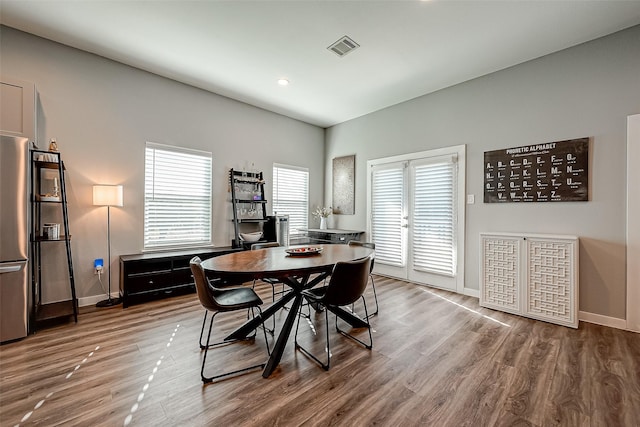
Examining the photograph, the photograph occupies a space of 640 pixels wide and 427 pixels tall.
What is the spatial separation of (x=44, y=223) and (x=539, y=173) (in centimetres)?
602

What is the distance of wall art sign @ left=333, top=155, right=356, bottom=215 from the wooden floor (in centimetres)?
316

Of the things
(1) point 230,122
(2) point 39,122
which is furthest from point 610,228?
(2) point 39,122

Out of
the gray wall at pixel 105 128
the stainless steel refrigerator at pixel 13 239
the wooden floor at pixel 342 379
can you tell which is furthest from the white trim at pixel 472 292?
the stainless steel refrigerator at pixel 13 239

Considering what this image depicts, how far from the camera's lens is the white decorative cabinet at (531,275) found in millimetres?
2943

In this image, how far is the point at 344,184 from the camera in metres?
5.85

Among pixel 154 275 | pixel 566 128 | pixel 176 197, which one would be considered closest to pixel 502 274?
pixel 566 128

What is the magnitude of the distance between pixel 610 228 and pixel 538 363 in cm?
187

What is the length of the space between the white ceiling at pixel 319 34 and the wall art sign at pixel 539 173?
118 centimetres

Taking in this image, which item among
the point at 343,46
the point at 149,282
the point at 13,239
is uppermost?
the point at 343,46

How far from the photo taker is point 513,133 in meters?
3.58

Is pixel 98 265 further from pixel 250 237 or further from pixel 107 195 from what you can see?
pixel 250 237

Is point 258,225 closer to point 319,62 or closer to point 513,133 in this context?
point 319,62

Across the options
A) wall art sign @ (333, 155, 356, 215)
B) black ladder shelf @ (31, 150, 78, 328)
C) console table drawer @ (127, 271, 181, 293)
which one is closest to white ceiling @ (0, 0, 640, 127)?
black ladder shelf @ (31, 150, 78, 328)

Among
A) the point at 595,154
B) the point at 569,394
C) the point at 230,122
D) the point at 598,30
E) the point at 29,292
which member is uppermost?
the point at 598,30
